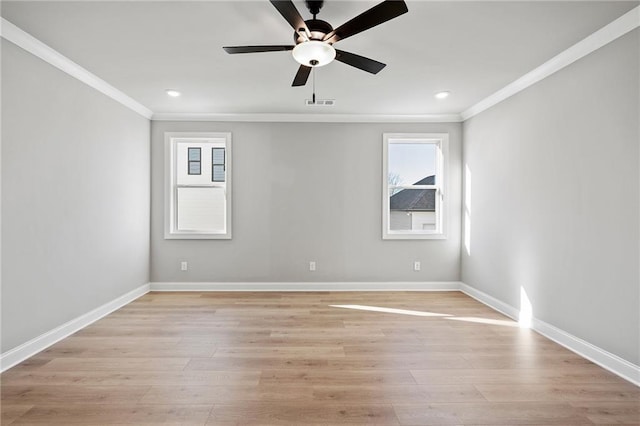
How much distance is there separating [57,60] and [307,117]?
2.84 meters

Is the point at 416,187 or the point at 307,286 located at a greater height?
the point at 416,187

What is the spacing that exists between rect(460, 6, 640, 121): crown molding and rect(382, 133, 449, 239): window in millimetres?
1119

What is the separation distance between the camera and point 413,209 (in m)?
5.15

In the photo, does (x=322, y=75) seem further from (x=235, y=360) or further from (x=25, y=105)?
(x=235, y=360)

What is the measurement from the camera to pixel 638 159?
2340 millimetres

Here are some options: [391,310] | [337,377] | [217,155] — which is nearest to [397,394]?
[337,377]

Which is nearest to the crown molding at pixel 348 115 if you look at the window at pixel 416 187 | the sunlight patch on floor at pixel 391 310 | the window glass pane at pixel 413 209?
the window at pixel 416 187

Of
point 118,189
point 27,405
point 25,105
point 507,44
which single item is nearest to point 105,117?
point 118,189

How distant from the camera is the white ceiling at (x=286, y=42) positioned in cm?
234

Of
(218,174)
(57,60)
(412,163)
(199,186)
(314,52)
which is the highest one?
(57,60)

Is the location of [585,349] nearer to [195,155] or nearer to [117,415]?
[117,415]

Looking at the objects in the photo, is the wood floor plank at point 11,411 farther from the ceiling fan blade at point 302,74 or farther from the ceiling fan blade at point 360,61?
the ceiling fan blade at point 360,61

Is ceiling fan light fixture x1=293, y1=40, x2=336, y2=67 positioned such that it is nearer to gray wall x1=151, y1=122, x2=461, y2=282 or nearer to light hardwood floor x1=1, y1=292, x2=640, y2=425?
light hardwood floor x1=1, y1=292, x2=640, y2=425

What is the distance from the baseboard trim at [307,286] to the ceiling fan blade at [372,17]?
3.45 m
